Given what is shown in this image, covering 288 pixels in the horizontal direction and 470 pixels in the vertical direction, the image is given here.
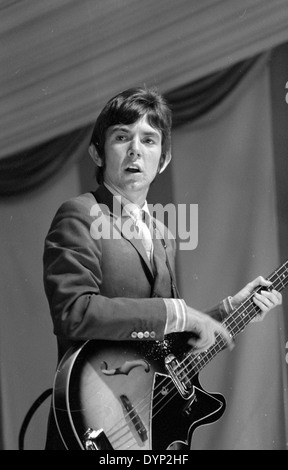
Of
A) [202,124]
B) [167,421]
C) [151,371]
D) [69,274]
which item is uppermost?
[202,124]

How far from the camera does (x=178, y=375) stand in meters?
1.82

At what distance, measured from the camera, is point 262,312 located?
Result: 76.0 inches

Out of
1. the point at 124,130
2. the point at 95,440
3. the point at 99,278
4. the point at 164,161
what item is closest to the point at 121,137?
the point at 124,130

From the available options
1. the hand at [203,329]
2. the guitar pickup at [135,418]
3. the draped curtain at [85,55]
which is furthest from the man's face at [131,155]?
the guitar pickup at [135,418]

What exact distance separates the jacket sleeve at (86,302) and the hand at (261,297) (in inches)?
9.6

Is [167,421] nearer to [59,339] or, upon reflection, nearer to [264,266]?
[59,339]

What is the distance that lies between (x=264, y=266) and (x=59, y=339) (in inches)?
24.3

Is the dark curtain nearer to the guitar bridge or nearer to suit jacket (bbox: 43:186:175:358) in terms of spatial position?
suit jacket (bbox: 43:186:175:358)

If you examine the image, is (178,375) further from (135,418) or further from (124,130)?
(124,130)

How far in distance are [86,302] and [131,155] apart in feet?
1.41

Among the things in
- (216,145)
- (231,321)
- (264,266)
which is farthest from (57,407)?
(216,145)

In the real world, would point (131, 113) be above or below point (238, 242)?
above

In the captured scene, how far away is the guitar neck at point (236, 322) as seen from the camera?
1845mm

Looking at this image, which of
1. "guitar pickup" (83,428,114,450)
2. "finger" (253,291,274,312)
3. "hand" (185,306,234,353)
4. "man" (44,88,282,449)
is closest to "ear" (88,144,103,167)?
"man" (44,88,282,449)
